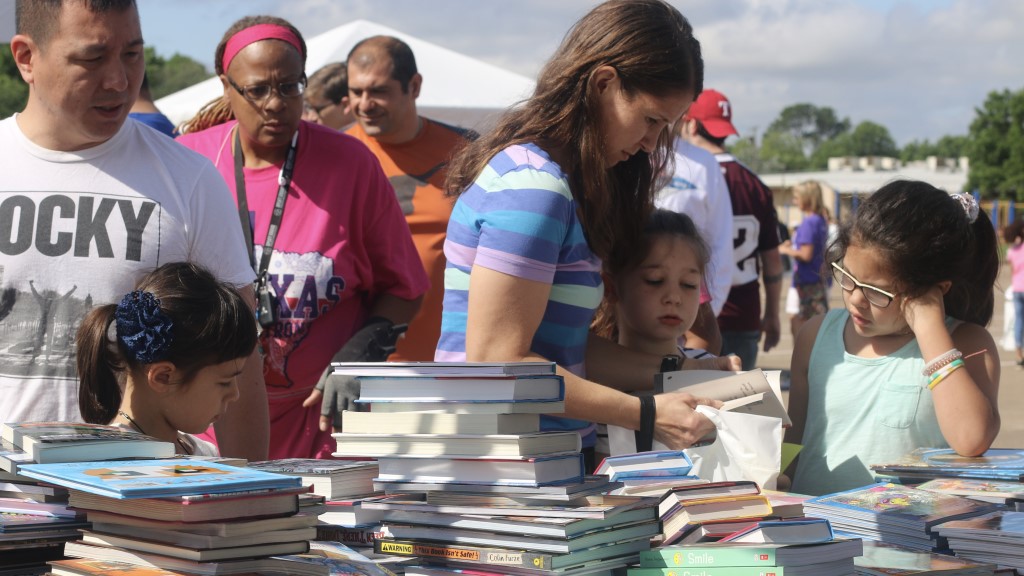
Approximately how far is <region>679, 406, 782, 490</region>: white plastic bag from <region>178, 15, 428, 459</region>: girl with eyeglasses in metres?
1.29

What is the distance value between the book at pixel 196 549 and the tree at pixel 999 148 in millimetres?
66741

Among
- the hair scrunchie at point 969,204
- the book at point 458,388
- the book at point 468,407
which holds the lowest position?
the book at point 468,407

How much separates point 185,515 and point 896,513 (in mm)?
1472

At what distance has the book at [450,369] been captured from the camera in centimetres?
193

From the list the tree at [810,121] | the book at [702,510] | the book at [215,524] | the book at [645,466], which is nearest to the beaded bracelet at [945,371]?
the book at [645,466]

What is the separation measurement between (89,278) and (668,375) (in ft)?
4.55

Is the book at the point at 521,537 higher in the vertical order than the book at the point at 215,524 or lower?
lower

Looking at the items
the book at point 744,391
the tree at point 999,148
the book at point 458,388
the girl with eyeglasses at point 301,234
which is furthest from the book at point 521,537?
the tree at point 999,148

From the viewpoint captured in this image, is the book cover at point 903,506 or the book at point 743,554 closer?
the book at point 743,554

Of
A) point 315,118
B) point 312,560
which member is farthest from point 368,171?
point 315,118

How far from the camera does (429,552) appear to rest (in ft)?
6.28

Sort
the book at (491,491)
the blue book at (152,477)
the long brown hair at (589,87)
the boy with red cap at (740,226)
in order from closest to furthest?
the blue book at (152,477) < the book at (491,491) < the long brown hair at (589,87) < the boy with red cap at (740,226)

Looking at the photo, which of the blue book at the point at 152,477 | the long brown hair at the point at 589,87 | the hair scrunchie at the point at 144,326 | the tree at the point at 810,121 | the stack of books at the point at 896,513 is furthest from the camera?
the tree at the point at 810,121

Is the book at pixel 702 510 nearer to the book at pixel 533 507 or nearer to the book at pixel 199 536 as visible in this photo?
the book at pixel 533 507
